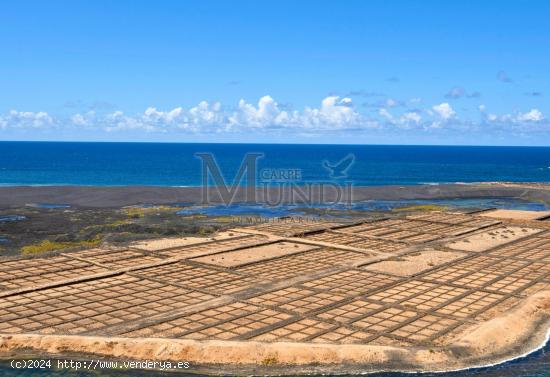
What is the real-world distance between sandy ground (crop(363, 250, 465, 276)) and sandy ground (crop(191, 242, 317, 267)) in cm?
564

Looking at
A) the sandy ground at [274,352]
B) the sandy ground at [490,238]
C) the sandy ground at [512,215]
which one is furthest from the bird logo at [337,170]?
the sandy ground at [274,352]

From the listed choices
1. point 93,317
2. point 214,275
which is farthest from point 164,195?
point 93,317

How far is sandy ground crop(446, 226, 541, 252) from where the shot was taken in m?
34.8

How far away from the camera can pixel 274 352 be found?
16.8 meters

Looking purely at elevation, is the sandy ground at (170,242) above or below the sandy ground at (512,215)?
below

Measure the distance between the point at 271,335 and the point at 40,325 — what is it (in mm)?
8190

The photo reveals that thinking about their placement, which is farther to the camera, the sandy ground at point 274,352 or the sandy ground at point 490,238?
the sandy ground at point 490,238

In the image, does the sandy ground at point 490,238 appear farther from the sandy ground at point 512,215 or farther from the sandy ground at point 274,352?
the sandy ground at point 274,352

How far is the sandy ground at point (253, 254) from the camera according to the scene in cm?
2951

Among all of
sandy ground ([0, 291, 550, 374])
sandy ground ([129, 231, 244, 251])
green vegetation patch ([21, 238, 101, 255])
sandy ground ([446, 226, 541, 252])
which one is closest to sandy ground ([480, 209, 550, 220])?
sandy ground ([446, 226, 541, 252])

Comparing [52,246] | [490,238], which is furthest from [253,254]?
[490,238]

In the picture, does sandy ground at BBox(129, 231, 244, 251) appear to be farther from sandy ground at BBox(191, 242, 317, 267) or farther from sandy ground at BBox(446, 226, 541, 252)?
sandy ground at BBox(446, 226, 541, 252)

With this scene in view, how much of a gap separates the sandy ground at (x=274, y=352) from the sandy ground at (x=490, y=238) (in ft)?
56.6

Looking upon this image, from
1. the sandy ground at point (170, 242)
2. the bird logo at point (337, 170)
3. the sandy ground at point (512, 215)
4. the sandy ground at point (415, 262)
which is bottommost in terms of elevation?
the sandy ground at point (415, 262)
